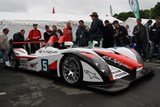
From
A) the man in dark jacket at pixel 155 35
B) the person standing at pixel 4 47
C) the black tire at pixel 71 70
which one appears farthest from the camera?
the man in dark jacket at pixel 155 35

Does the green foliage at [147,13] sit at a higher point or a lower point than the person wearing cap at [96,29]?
higher

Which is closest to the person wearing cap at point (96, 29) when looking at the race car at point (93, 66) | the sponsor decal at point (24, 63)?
the race car at point (93, 66)

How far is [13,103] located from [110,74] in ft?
6.37

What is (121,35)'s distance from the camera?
10.7 meters

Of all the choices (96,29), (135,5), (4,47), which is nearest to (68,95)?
(96,29)

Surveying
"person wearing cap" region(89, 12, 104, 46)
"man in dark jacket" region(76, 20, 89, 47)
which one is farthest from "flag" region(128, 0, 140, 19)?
"person wearing cap" region(89, 12, 104, 46)

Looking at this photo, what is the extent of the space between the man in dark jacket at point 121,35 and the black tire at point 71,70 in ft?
15.9

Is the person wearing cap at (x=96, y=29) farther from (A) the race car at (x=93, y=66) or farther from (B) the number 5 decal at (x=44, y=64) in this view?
(B) the number 5 decal at (x=44, y=64)

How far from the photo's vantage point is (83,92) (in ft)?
18.4

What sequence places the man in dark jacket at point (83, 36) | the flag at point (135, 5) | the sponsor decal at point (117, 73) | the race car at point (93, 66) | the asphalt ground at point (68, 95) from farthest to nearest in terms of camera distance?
the flag at point (135, 5) → the man in dark jacket at point (83, 36) → the sponsor decal at point (117, 73) → the race car at point (93, 66) → the asphalt ground at point (68, 95)

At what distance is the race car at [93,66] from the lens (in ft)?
18.1

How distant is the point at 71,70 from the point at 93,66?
69cm

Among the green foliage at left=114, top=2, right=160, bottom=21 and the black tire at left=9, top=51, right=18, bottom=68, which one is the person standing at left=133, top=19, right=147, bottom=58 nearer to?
the black tire at left=9, top=51, right=18, bottom=68

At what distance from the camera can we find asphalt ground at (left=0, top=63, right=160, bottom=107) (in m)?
4.86
